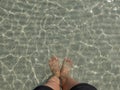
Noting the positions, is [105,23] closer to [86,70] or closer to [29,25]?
[86,70]

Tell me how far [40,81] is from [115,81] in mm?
768

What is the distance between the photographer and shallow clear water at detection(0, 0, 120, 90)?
2869 millimetres

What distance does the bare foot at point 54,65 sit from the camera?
2.88 meters

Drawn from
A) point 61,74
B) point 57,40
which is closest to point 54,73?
point 61,74

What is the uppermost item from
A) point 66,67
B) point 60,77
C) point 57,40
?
point 57,40

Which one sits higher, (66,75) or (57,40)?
(57,40)

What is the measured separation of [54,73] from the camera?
115 inches

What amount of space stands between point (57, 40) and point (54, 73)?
337 millimetres

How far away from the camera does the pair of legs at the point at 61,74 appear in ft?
9.31

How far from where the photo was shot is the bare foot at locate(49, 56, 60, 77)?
2875 mm

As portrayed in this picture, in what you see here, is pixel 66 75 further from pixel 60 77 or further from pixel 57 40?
pixel 57 40

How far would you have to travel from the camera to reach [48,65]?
115 inches

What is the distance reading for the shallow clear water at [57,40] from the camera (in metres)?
2.87

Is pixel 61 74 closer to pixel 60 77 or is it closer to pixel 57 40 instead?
pixel 60 77
